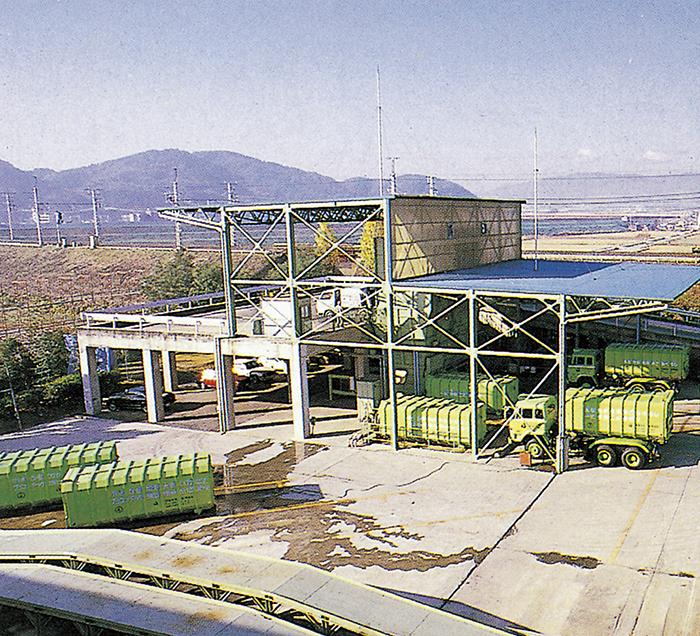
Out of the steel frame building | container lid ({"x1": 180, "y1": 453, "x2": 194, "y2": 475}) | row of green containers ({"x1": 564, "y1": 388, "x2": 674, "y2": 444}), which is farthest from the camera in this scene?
the steel frame building

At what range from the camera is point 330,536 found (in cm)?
1873

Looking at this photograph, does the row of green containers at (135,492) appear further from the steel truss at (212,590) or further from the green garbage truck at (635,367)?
the green garbage truck at (635,367)

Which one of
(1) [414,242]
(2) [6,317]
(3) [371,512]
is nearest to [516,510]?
(3) [371,512]

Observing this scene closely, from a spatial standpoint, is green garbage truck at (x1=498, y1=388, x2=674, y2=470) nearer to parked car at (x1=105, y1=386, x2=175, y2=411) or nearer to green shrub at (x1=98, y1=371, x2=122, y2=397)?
parked car at (x1=105, y1=386, x2=175, y2=411)

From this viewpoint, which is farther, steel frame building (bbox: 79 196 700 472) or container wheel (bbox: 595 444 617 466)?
steel frame building (bbox: 79 196 700 472)

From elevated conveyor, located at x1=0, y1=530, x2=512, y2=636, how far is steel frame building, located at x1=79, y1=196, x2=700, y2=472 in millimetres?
11913

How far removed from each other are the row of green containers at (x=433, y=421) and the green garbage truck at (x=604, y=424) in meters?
1.70

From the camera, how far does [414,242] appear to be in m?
28.4

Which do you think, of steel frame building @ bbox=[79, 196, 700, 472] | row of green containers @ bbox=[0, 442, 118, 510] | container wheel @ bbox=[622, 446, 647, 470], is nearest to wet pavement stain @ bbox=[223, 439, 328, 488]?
steel frame building @ bbox=[79, 196, 700, 472]

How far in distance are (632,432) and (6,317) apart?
55904mm

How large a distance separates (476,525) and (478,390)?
32.4 feet

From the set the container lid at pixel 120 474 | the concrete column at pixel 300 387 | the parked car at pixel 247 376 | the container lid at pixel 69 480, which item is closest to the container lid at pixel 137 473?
the container lid at pixel 120 474

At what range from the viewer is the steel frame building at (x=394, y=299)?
81.6 feet

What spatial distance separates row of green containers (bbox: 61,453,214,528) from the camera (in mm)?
20406
